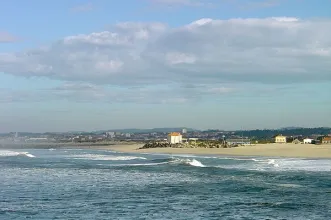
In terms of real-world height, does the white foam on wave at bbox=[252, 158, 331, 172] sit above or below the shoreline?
below

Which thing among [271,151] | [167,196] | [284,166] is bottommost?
[167,196]

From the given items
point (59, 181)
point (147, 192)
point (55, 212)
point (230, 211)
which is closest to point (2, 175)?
point (59, 181)

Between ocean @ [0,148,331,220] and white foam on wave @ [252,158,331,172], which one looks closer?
ocean @ [0,148,331,220]

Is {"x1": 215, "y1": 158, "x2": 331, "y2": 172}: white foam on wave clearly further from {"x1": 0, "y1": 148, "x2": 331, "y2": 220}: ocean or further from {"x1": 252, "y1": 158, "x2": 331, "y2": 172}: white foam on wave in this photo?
{"x1": 0, "y1": 148, "x2": 331, "y2": 220}: ocean

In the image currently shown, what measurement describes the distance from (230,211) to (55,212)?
304 inches

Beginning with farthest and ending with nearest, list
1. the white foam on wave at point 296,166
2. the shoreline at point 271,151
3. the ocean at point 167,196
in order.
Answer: the shoreline at point 271,151, the white foam on wave at point 296,166, the ocean at point 167,196

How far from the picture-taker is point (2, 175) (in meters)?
45.3

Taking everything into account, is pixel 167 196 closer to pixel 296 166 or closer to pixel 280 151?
pixel 296 166

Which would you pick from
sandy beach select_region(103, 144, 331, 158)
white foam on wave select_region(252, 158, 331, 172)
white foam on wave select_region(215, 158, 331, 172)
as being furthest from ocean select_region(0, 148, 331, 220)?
sandy beach select_region(103, 144, 331, 158)

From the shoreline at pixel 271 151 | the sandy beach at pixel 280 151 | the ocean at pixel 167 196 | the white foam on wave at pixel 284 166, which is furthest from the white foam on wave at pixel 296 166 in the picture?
the sandy beach at pixel 280 151

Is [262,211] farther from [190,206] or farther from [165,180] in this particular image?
[165,180]

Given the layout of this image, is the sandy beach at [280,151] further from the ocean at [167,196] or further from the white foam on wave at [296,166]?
the ocean at [167,196]

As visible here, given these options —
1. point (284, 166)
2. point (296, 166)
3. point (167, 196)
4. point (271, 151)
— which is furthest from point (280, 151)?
point (167, 196)

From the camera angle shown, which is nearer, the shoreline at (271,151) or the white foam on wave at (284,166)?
the white foam on wave at (284,166)
